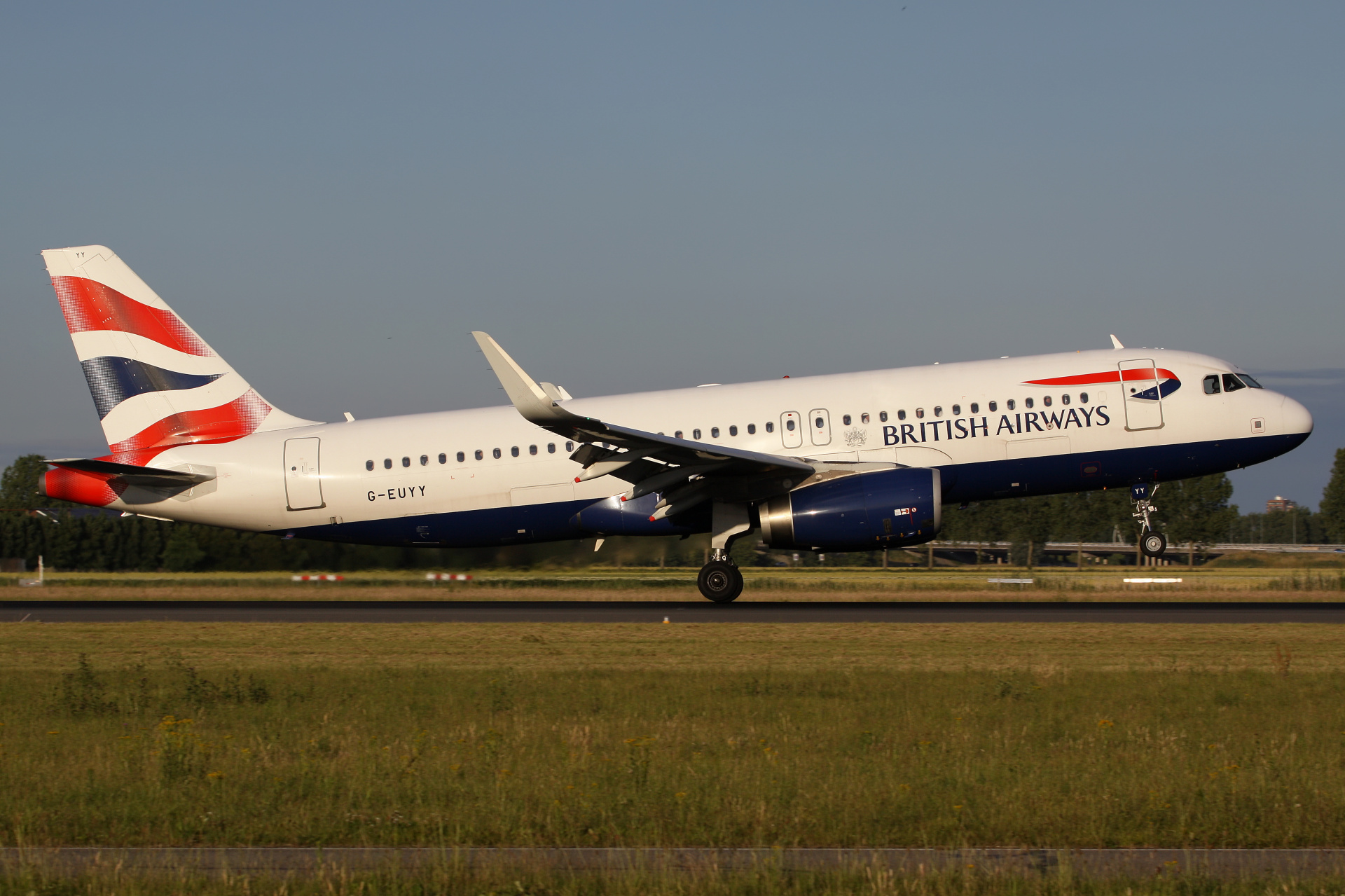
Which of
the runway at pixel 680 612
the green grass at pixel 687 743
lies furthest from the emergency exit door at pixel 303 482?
the green grass at pixel 687 743

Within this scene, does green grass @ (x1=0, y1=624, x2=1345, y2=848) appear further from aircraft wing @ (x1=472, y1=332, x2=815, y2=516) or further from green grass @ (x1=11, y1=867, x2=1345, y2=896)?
aircraft wing @ (x1=472, y1=332, x2=815, y2=516)

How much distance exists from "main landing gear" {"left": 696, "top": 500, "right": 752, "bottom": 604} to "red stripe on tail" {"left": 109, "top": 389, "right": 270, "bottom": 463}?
10.9m

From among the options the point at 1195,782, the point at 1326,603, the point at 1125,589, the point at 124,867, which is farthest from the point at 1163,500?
the point at 124,867

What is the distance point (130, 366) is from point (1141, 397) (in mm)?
21600

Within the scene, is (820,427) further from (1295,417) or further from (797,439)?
(1295,417)

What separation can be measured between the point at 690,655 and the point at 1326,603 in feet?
49.6

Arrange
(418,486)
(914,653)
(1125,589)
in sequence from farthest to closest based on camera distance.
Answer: (1125,589), (418,486), (914,653)

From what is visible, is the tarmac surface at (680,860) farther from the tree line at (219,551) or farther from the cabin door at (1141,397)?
the tree line at (219,551)

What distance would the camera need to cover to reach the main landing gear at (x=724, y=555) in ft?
79.0

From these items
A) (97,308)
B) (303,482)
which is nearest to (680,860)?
(303,482)

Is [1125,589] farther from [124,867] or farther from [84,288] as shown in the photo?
[124,867]

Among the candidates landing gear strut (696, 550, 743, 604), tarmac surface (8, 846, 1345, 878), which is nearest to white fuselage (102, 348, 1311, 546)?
landing gear strut (696, 550, 743, 604)

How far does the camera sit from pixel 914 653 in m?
16.5

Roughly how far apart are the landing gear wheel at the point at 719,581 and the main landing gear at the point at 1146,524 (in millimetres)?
8129
